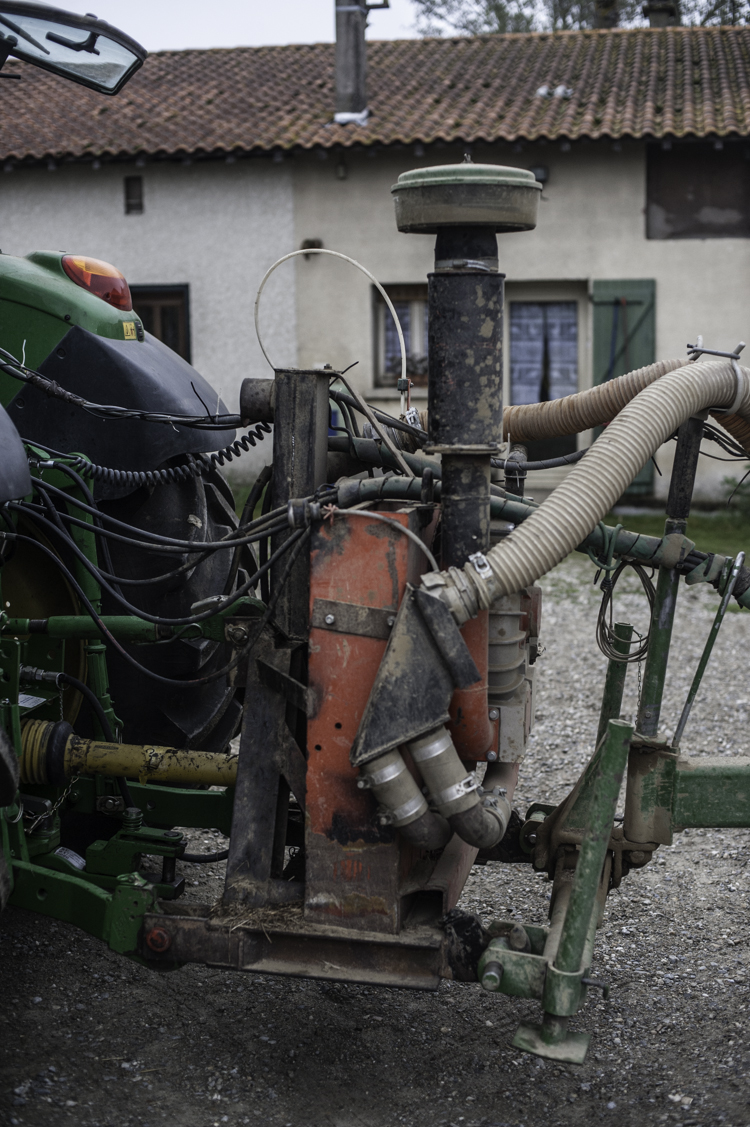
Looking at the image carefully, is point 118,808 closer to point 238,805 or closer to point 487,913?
point 238,805

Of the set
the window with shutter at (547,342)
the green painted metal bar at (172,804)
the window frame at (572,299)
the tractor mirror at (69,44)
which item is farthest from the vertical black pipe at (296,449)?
the window with shutter at (547,342)

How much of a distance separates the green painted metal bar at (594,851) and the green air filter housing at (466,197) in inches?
40.0

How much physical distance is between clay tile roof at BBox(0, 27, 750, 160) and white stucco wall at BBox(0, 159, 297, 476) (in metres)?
0.40

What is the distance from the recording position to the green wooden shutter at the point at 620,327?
11.7 metres

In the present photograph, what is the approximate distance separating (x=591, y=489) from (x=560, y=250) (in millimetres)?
9961

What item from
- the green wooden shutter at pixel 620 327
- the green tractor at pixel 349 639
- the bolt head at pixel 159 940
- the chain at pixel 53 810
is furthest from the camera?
the green wooden shutter at pixel 620 327

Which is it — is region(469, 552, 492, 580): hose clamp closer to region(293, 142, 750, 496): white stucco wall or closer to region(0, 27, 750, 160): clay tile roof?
region(293, 142, 750, 496): white stucco wall

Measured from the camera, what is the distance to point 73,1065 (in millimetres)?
2594

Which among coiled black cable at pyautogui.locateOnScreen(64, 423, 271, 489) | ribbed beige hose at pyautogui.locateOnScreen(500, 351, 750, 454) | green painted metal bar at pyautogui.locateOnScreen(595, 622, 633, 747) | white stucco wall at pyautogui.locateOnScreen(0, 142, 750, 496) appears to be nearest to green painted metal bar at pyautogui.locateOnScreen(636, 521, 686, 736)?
green painted metal bar at pyautogui.locateOnScreen(595, 622, 633, 747)

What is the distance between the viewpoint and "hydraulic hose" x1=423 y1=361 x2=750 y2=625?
88.9 inches

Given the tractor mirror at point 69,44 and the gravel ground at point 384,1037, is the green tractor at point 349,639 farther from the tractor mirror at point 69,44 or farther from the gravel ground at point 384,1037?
the gravel ground at point 384,1037

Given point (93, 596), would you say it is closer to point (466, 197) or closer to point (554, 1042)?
point (466, 197)

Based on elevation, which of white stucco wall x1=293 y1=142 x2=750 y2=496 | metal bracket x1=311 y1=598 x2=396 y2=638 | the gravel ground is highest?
white stucco wall x1=293 y1=142 x2=750 y2=496

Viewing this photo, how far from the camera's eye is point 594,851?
2.28m
